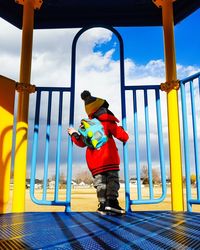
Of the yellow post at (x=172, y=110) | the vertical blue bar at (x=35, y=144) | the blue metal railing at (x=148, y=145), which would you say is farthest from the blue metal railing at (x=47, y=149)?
the yellow post at (x=172, y=110)

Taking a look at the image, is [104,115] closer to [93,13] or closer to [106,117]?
[106,117]

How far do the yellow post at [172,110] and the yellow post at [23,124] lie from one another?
1498 mm

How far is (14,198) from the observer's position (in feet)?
9.82

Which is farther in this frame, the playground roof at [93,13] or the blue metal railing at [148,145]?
the playground roof at [93,13]

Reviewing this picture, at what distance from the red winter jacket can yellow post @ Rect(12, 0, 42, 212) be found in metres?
0.56

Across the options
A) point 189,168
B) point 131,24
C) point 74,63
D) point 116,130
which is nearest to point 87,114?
point 116,130

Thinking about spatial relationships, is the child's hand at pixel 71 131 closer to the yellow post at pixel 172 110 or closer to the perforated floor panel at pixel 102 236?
the yellow post at pixel 172 110

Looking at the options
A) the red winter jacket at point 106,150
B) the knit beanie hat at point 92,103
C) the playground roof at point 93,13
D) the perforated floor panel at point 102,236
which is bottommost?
the perforated floor panel at point 102,236

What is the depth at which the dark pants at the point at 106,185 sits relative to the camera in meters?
2.73

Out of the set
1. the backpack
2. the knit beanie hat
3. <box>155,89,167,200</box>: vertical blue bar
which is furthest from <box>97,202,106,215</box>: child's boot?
the knit beanie hat

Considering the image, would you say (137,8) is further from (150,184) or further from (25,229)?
(25,229)

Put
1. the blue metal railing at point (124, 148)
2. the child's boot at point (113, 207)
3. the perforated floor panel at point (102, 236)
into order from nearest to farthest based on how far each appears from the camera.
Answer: the perforated floor panel at point (102, 236) < the child's boot at point (113, 207) < the blue metal railing at point (124, 148)

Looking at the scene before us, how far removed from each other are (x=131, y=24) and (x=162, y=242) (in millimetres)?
3012

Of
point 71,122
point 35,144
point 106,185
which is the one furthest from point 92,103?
point 106,185
